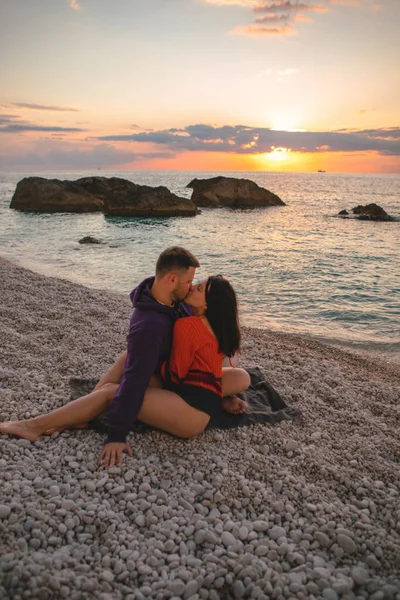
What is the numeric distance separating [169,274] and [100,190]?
169 feet

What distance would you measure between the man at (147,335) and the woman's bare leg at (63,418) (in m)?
0.30

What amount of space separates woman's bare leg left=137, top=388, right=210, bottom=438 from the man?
0.55ft

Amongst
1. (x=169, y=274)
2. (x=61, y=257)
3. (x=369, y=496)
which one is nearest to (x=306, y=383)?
(x=369, y=496)

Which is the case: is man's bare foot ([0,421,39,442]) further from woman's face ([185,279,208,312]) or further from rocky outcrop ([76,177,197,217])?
rocky outcrop ([76,177,197,217])

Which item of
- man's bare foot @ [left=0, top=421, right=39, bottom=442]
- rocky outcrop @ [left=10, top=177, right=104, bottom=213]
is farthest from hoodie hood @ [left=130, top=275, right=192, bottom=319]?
rocky outcrop @ [left=10, top=177, right=104, bottom=213]

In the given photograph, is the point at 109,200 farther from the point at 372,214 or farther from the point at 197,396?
the point at 197,396

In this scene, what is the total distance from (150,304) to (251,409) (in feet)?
6.18

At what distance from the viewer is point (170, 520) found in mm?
3303

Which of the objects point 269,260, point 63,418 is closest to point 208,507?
point 63,418

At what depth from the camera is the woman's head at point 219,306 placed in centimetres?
415

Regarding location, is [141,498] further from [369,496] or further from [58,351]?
[58,351]

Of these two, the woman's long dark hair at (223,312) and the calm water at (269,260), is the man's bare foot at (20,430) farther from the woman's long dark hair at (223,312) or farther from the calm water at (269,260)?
the calm water at (269,260)

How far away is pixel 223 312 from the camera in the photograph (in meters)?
4.20

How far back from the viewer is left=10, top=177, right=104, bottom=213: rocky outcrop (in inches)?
1779
